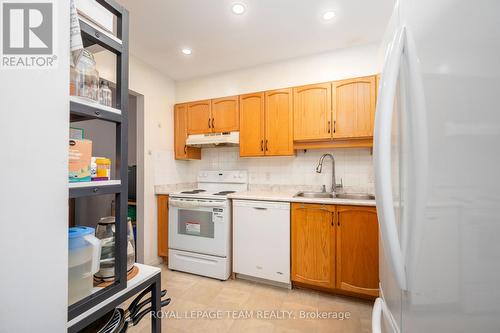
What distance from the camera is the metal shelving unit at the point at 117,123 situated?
0.69m

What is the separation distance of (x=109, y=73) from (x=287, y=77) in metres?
1.95

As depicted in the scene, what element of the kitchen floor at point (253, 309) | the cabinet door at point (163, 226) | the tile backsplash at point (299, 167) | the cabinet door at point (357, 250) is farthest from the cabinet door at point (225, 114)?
the kitchen floor at point (253, 309)

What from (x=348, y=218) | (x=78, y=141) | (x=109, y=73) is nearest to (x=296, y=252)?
(x=348, y=218)

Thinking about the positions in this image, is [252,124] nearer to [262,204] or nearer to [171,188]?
[262,204]

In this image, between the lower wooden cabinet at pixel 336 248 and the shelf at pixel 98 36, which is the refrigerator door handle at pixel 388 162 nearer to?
the shelf at pixel 98 36

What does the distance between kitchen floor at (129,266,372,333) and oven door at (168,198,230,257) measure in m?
0.37

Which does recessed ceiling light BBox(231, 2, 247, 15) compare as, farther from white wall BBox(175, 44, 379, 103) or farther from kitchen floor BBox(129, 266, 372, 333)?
kitchen floor BBox(129, 266, 372, 333)

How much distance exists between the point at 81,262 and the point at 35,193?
297 millimetres

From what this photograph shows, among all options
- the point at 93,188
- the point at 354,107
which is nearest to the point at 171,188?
the point at 93,188

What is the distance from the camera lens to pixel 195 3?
1688 millimetres

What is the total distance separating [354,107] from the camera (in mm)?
2176

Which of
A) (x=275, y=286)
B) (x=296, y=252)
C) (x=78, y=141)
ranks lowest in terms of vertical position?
(x=275, y=286)

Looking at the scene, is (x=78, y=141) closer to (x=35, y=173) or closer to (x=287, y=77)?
(x=35, y=173)

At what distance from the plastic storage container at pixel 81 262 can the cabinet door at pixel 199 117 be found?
2216mm
